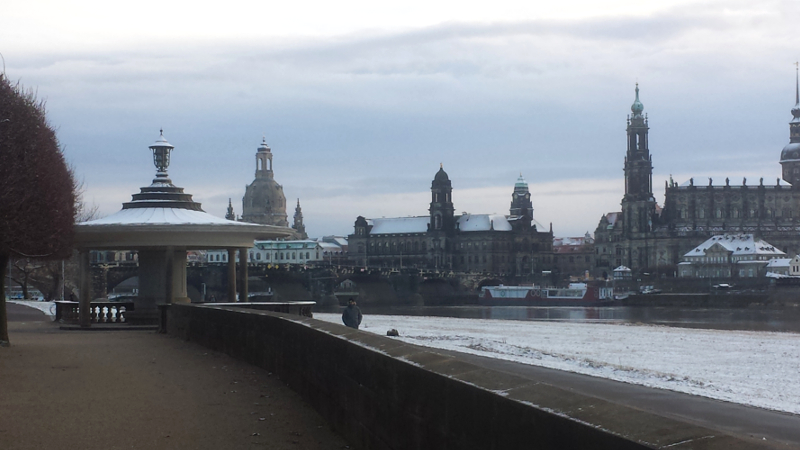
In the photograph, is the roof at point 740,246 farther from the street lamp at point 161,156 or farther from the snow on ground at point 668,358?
the street lamp at point 161,156

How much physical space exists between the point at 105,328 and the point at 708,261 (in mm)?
140476

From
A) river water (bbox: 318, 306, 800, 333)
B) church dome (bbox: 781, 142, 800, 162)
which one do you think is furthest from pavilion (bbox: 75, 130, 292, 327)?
church dome (bbox: 781, 142, 800, 162)

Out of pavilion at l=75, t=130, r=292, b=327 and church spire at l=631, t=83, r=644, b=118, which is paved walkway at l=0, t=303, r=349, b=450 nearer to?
pavilion at l=75, t=130, r=292, b=327

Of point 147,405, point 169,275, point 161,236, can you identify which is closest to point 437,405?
point 147,405

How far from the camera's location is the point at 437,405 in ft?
21.7

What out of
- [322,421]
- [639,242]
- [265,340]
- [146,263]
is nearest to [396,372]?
[322,421]

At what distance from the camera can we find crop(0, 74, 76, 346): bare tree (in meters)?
18.8

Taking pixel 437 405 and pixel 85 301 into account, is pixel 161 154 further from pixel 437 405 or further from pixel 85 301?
pixel 437 405

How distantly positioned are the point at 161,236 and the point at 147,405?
61.6 ft

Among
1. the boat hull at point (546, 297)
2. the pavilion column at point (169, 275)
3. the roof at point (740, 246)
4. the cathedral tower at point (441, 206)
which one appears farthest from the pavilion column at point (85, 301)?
the cathedral tower at point (441, 206)

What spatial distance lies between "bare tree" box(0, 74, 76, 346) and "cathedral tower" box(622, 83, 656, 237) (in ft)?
544

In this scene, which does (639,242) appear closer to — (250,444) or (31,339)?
(31,339)

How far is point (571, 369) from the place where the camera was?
19922 millimetres

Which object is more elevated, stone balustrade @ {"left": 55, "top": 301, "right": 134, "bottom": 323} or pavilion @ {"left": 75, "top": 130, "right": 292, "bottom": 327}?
pavilion @ {"left": 75, "top": 130, "right": 292, "bottom": 327}
